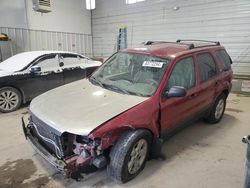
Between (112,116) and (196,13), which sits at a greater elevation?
(196,13)

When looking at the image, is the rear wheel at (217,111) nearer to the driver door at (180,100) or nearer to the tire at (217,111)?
the tire at (217,111)

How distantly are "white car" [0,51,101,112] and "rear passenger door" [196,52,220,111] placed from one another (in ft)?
11.0

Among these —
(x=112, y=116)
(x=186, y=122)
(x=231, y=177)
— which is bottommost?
(x=231, y=177)

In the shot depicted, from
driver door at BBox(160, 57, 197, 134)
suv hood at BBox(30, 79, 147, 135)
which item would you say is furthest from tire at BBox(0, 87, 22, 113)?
driver door at BBox(160, 57, 197, 134)

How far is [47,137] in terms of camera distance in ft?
7.37

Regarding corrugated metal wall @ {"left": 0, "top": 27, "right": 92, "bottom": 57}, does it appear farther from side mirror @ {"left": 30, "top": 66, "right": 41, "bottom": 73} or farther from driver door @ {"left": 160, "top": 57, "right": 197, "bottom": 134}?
driver door @ {"left": 160, "top": 57, "right": 197, "bottom": 134}

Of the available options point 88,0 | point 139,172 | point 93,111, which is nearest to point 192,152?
point 139,172

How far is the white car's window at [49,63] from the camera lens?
16.5 ft

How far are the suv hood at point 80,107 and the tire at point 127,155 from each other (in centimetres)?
29

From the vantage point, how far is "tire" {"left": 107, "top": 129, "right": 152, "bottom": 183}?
2.15 m

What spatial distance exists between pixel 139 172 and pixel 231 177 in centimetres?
106

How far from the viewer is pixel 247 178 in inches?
63.1

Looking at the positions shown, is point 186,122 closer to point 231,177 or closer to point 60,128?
point 231,177

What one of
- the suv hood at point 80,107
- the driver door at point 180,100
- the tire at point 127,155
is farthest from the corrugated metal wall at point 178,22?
the tire at point 127,155
